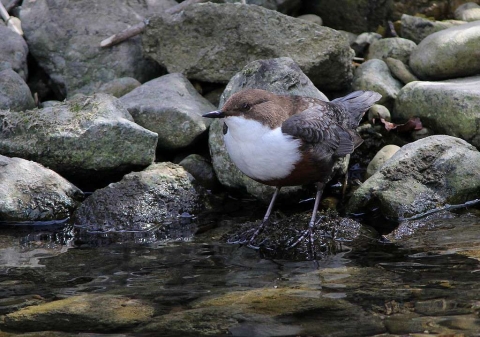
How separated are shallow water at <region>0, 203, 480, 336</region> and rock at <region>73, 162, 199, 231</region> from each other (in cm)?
15

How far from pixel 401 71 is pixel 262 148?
10.1ft

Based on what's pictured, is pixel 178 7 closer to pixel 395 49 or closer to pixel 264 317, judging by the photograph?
pixel 395 49

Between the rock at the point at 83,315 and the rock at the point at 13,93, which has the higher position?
the rock at the point at 13,93

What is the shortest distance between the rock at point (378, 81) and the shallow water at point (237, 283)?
6.32 ft

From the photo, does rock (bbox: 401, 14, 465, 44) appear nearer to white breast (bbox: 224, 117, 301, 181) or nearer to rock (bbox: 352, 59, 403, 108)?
rock (bbox: 352, 59, 403, 108)

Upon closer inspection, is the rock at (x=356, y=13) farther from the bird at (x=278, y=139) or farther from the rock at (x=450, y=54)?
the bird at (x=278, y=139)

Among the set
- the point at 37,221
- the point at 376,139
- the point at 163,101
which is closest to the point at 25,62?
the point at 163,101

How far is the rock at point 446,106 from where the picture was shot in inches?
257

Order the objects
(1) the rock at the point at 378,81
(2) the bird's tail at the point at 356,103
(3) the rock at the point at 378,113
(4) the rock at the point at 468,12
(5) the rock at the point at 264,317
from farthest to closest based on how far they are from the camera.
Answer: (4) the rock at the point at 468,12 → (1) the rock at the point at 378,81 → (3) the rock at the point at 378,113 → (2) the bird's tail at the point at 356,103 → (5) the rock at the point at 264,317

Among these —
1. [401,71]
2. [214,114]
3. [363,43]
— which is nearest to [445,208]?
[401,71]

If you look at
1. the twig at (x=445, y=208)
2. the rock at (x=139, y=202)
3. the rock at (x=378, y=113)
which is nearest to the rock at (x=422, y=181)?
the twig at (x=445, y=208)

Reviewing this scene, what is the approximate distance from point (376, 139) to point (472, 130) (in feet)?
2.89

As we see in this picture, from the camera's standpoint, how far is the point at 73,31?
25.7 ft

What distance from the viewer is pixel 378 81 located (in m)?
7.25
